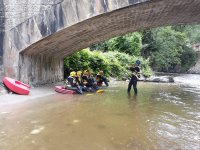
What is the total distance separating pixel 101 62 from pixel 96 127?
45.9ft

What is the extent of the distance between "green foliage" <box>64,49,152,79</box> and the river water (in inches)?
378

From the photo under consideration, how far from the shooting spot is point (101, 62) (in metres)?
19.8

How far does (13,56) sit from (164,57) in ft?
93.7

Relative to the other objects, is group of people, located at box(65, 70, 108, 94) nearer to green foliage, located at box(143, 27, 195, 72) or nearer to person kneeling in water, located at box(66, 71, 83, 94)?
person kneeling in water, located at box(66, 71, 83, 94)

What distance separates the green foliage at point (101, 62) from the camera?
1841 cm

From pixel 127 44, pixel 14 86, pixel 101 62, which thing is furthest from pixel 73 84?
pixel 127 44

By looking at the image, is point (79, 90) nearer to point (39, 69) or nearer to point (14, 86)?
point (39, 69)

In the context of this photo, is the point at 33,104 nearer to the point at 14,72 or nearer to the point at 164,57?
the point at 14,72

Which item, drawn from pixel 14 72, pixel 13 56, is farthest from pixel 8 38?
pixel 14 72

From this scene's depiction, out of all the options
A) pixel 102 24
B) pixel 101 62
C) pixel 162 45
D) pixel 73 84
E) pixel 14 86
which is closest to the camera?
pixel 14 86

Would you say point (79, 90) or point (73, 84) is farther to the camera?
point (73, 84)

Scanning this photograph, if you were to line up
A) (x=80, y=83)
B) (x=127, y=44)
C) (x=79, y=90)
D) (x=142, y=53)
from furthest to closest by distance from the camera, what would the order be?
(x=142, y=53) < (x=127, y=44) < (x=80, y=83) < (x=79, y=90)

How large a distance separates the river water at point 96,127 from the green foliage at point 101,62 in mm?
9606

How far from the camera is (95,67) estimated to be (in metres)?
19.6
